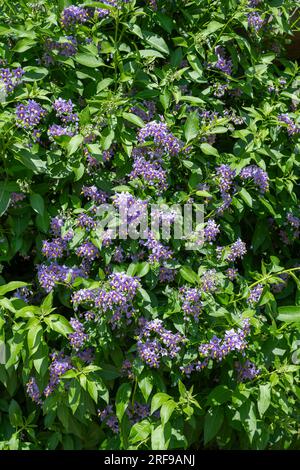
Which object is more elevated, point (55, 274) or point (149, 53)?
point (149, 53)

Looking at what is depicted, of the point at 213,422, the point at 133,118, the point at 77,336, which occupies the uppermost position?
the point at 133,118

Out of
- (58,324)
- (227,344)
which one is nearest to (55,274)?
(58,324)

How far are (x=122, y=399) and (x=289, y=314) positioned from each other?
685 millimetres

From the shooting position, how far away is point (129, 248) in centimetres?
244

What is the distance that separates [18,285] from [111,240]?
0.36 m

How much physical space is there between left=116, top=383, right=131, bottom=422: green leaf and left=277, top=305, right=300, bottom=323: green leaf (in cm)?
61

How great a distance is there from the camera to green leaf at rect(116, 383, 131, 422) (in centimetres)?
235

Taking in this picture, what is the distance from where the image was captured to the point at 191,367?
7.89 ft

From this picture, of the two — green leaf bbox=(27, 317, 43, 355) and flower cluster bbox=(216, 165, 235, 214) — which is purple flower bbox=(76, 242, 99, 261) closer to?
green leaf bbox=(27, 317, 43, 355)

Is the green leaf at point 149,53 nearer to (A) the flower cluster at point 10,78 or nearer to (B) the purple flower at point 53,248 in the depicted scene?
(A) the flower cluster at point 10,78

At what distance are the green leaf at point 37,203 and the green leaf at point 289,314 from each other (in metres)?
0.95

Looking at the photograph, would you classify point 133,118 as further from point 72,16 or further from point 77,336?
point 77,336

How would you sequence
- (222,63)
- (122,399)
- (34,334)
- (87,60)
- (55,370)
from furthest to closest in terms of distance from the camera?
(222,63)
(87,60)
(122,399)
(55,370)
(34,334)

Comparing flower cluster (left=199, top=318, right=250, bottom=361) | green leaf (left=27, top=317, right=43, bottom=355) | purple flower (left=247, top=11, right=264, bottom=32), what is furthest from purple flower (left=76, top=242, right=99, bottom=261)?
purple flower (left=247, top=11, right=264, bottom=32)
